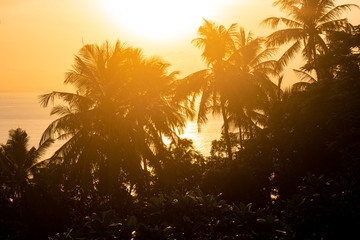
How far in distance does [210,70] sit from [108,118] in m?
8.30

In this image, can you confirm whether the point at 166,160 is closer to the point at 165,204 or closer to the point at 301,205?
the point at 165,204

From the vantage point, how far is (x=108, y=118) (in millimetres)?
15828

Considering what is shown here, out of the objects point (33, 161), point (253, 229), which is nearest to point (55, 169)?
point (33, 161)

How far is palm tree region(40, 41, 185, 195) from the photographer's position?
15.2 metres

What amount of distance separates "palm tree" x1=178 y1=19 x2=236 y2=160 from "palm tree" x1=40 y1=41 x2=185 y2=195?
346cm

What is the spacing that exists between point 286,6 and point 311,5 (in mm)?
1647

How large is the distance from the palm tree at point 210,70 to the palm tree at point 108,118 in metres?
3.46

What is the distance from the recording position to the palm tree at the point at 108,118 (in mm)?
15234

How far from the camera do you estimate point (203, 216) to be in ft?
27.6

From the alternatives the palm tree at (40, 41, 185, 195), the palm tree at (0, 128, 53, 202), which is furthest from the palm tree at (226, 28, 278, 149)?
the palm tree at (0, 128, 53, 202)

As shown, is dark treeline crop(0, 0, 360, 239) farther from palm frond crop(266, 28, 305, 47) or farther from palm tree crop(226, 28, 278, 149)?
palm frond crop(266, 28, 305, 47)

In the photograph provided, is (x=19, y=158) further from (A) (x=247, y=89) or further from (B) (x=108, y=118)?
(A) (x=247, y=89)

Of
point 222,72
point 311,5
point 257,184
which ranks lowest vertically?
point 257,184

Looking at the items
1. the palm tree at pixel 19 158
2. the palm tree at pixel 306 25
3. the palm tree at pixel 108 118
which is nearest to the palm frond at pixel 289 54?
the palm tree at pixel 306 25
